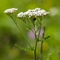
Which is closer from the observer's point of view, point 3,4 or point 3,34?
point 3,34

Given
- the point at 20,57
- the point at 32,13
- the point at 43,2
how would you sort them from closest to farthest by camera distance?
the point at 32,13
the point at 20,57
the point at 43,2

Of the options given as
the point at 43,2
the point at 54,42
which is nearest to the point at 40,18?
the point at 54,42

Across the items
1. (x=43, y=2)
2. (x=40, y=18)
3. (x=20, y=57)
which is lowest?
(x=20, y=57)

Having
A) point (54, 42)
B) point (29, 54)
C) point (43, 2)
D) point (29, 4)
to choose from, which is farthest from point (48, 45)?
point (29, 4)

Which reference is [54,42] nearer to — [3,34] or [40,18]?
[3,34]

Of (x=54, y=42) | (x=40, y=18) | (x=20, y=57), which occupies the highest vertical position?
(x=40, y=18)

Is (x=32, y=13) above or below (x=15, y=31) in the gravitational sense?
above

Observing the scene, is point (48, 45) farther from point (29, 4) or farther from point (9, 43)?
point (29, 4)

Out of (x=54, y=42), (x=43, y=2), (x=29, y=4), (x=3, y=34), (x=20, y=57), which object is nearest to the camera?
(x=54, y=42)

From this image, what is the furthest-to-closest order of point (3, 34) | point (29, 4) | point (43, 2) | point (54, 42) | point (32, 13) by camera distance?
1. point (29, 4)
2. point (43, 2)
3. point (3, 34)
4. point (54, 42)
5. point (32, 13)
